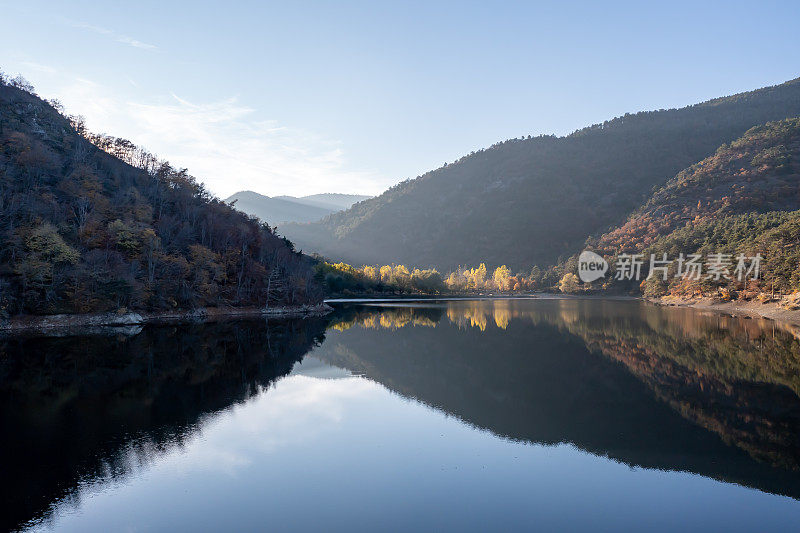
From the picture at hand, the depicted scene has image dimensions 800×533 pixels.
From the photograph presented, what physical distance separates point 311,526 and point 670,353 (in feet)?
86.8

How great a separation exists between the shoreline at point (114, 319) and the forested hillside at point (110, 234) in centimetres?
90

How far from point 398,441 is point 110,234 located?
4970 cm

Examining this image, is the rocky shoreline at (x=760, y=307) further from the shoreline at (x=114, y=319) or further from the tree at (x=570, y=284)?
the shoreline at (x=114, y=319)

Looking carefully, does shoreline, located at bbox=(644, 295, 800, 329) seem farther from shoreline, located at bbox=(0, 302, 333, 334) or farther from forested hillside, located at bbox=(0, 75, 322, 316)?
forested hillside, located at bbox=(0, 75, 322, 316)

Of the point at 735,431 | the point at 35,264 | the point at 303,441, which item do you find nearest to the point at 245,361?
the point at 303,441

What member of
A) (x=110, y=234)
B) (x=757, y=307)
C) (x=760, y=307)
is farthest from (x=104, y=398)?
(x=757, y=307)

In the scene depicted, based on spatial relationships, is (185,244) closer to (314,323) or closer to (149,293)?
(149,293)

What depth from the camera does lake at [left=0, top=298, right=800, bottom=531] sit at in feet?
29.0

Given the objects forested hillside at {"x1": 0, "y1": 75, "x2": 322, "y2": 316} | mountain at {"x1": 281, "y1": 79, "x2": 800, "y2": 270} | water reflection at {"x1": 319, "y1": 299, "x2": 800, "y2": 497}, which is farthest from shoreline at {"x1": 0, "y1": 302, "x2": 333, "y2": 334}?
mountain at {"x1": 281, "y1": 79, "x2": 800, "y2": 270}

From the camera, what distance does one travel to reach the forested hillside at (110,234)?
41344mm

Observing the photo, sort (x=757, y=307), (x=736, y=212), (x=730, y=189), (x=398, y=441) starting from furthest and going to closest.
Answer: (x=730, y=189)
(x=736, y=212)
(x=757, y=307)
(x=398, y=441)

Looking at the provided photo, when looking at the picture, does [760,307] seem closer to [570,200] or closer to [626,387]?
[626,387]

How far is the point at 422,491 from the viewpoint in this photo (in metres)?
9.82

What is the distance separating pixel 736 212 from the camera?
3799 inches
